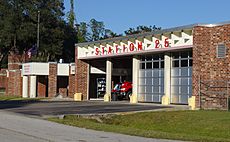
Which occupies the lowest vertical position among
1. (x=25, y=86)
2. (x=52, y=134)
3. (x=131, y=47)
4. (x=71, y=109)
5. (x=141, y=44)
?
(x=52, y=134)

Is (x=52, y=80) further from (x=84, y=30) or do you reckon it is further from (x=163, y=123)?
(x=84, y=30)

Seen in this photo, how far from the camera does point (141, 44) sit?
38.1 meters

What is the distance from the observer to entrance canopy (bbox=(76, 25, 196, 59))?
33.5 m

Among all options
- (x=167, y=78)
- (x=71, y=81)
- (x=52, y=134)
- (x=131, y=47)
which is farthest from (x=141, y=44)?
(x=52, y=134)

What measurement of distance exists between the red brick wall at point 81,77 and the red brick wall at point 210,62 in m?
16.5

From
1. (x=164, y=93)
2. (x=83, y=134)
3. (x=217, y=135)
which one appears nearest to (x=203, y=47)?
(x=164, y=93)

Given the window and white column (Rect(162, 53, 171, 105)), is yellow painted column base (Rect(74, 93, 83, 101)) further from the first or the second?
the window

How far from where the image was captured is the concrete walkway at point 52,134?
14734 millimetres

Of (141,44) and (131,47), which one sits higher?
(141,44)

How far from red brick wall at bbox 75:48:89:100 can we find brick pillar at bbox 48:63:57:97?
5.27 meters

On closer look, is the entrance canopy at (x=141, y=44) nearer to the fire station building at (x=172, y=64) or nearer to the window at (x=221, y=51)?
the fire station building at (x=172, y=64)

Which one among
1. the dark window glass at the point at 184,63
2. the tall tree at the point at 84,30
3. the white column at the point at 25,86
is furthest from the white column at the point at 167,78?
the tall tree at the point at 84,30

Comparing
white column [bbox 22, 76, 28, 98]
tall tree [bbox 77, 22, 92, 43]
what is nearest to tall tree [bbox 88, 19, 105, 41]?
tall tree [bbox 77, 22, 92, 43]

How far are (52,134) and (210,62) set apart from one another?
17.4m
